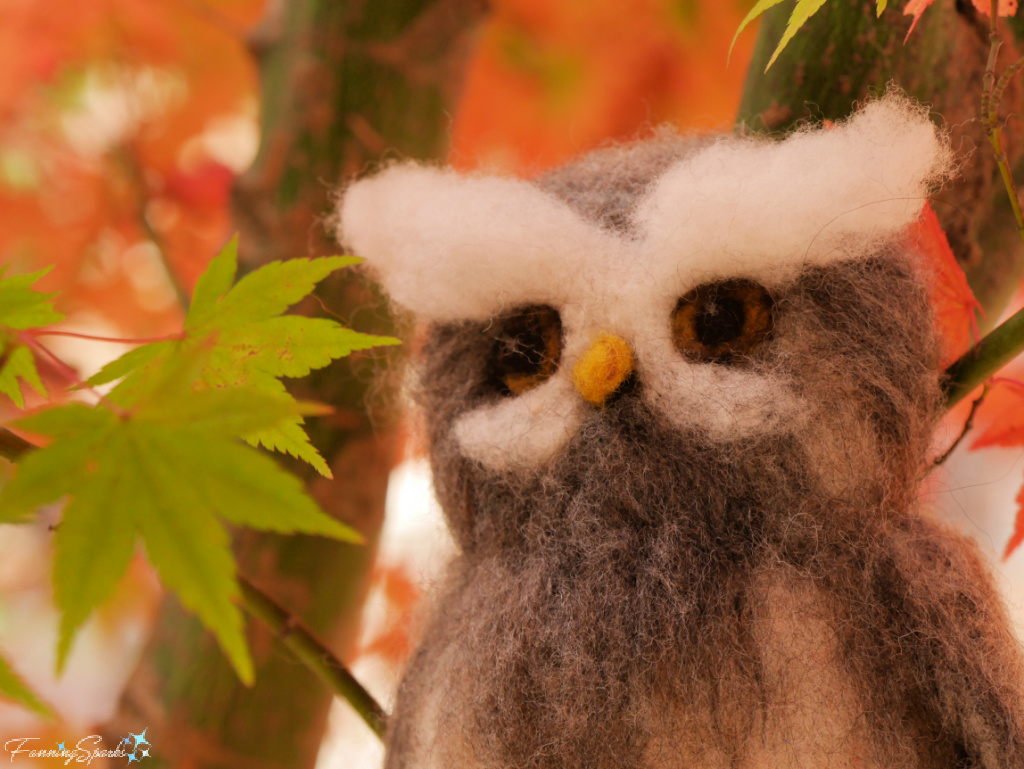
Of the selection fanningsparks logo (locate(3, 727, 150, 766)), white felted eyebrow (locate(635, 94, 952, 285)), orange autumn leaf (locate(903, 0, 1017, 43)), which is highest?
orange autumn leaf (locate(903, 0, 1017, 43))

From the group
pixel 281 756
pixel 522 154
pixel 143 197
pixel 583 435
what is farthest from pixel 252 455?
pixel 522 154

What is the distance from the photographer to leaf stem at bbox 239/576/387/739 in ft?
1.66

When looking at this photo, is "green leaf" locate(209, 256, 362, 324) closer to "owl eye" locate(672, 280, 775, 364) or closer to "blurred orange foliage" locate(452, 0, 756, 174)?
"owl eye" locate(672, 280, 775, 364)

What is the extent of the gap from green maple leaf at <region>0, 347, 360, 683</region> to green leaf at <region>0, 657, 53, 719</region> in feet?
0.14

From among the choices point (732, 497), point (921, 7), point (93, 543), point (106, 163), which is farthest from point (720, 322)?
Result: point (106, 163)

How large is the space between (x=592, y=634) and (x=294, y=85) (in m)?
0.61

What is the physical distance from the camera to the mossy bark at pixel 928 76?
584 millimetres

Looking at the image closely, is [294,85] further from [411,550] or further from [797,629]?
[797,629]

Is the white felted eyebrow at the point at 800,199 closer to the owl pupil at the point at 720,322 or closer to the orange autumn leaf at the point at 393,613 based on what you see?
the owl pupil at the point at 720,322

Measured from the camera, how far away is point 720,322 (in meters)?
0.46

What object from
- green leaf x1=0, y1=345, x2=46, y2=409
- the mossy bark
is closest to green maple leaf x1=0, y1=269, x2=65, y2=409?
green leaf x1=0, y1=345, x2=46, y2=409

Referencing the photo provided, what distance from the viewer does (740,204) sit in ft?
1.40

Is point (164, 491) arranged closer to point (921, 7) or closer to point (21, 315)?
point (21, 315)

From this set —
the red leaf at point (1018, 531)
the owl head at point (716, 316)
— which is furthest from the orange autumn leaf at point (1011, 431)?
the owl head at point (716, 316)
